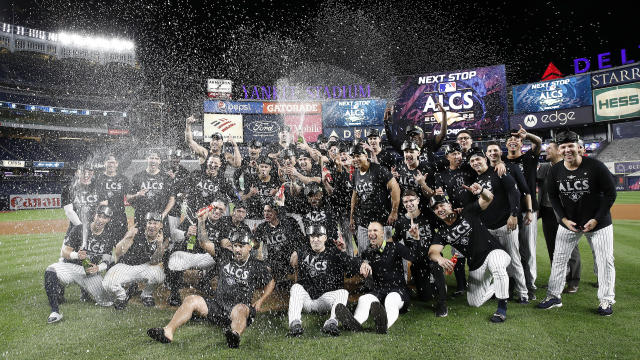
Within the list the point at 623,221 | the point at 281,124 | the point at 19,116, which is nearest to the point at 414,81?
the point at 281,124

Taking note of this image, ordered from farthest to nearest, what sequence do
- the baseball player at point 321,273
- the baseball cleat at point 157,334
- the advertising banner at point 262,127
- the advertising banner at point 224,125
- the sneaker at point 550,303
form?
the advertising banner at point 262,127 < the advertising banner at point 224,125 < the sneaker at point 550,303 < the baseball player at point 321,273 < the baseball cleat at point 157,334

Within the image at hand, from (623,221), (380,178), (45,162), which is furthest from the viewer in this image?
(45,162)

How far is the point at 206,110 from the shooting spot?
3159cm

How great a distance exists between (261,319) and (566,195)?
4421 millimetres

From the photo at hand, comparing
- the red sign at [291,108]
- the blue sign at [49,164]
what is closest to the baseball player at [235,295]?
the red sign at [291,108]

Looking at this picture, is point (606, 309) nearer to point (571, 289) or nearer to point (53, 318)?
point (571, 289)

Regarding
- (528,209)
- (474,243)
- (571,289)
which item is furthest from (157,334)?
(571,289)

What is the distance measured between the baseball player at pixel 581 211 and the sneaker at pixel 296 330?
3.25 metres

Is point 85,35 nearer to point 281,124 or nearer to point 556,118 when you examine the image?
point 281,124

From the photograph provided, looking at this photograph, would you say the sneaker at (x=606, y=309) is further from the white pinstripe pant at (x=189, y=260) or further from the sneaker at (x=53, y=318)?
the sneaker at (x=53, y=318)

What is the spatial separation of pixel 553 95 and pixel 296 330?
33631mm

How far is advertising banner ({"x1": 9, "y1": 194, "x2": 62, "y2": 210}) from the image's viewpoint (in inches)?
1006

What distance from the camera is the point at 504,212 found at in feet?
17.9

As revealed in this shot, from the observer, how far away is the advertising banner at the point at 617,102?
94.2 feet
